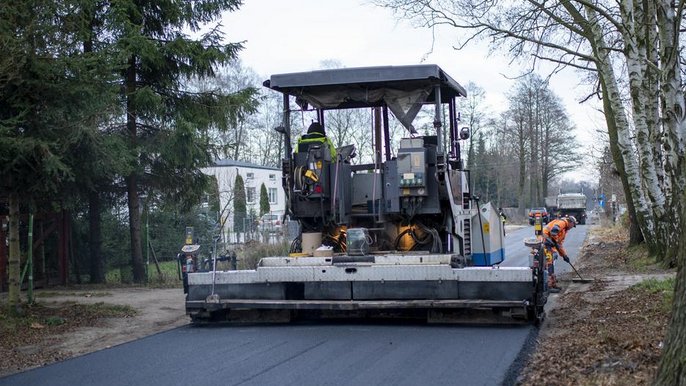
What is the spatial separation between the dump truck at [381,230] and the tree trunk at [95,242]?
26.8 ft

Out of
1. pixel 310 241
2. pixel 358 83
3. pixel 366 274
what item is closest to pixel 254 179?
pixel 310 241

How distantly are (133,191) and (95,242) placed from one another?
63.5 inches

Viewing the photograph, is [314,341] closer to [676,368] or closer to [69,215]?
[676,368]

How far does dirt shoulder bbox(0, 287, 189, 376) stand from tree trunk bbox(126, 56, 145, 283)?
2.86m

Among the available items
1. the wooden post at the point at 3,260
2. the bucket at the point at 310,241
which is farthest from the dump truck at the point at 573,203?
the bucket at the point at 310,241

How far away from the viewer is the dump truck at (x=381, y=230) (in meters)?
10.3

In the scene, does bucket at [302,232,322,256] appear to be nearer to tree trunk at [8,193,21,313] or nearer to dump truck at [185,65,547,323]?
dump truck at [185,65,547,323]

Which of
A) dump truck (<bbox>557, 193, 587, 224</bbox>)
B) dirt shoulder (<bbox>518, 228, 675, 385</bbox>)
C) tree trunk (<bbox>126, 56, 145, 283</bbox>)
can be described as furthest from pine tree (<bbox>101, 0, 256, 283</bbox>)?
dump truck (<bbox>557, 193, 587, 224</bbox>)

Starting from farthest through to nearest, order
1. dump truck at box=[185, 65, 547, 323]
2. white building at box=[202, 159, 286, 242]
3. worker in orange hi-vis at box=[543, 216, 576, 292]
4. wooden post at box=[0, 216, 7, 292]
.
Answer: white building at box=[202, 159, 286, 242]
wooden post at box=[0, 216, 7, 292]
worker in orange hi-vis at box=[543, 216, 576, 292]
dump truck at box=[185, 65, 547, 323]

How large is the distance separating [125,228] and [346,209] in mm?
11503

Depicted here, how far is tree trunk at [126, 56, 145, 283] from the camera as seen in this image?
691 inches

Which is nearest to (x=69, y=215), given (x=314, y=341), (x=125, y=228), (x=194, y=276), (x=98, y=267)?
(x=98, y=267)

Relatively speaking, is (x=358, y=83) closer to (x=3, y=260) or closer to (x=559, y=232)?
(x=559, y=232)

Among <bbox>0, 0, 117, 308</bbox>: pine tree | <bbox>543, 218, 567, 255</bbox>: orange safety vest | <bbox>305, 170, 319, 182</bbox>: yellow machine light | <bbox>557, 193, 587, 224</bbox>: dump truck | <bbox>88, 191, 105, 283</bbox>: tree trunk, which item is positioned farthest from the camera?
<bbox>557, 193, 587, 224</bbox>: dump truck
